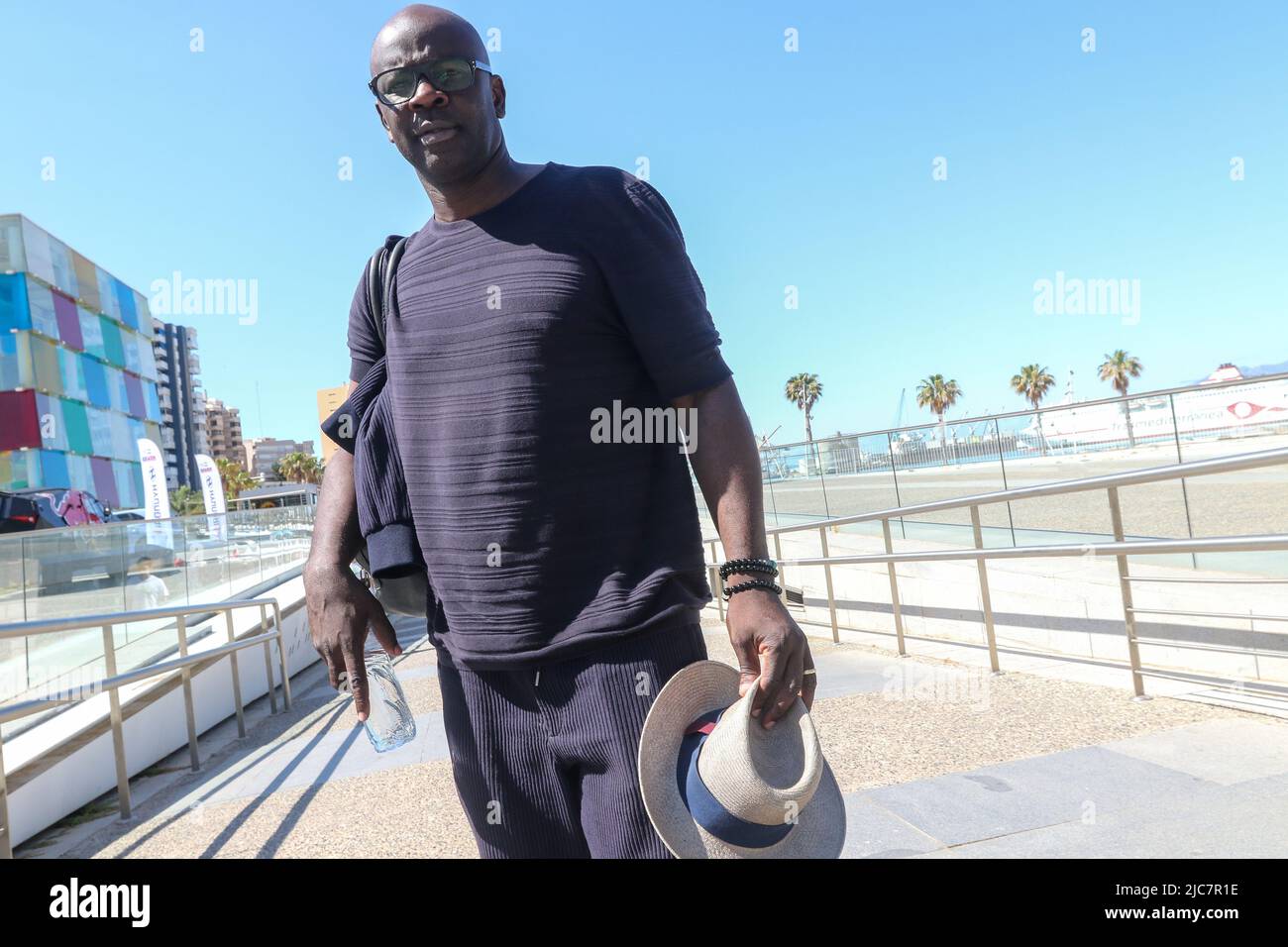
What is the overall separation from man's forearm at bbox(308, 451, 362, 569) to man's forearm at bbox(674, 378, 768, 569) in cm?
65

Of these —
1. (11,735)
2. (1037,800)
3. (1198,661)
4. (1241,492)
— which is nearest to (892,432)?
(1241,492)

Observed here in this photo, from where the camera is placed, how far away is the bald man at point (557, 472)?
136cm

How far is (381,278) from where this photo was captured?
1.65 m

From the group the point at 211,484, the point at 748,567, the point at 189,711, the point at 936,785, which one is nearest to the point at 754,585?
the point at 748,567

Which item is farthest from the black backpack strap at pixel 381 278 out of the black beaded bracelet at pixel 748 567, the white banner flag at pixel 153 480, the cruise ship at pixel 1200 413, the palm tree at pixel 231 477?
the palm tree at pixel 231 477

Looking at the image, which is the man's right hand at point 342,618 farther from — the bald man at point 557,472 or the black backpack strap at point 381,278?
the black backpack strap at point 381,278

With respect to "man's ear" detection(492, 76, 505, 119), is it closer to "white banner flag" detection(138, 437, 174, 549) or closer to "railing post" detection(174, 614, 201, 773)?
"railing post" detection(174, 614, 201, 773)

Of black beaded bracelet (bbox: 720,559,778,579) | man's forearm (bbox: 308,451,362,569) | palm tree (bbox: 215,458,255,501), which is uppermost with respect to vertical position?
palm tree (bbox: 215,458,255,501)

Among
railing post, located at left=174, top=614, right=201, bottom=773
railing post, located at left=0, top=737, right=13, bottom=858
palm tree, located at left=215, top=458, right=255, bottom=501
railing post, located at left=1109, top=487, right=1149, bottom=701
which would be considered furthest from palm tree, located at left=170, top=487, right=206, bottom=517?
railing post, located at left=1109, top=487, right=1149, bottom=701

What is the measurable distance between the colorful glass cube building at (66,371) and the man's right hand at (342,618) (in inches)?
2341

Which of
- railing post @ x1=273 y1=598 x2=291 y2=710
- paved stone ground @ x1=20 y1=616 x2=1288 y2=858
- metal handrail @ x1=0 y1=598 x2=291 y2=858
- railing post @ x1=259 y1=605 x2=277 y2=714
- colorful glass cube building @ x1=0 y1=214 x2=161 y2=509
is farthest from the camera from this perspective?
colorful glass cube building @ x1=0 y1=214 x2=161 y2=509

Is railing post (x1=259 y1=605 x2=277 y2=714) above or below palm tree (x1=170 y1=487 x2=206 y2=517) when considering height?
below

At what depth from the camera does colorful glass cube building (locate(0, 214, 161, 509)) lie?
53312 millimetres

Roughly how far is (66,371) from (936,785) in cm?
6739
